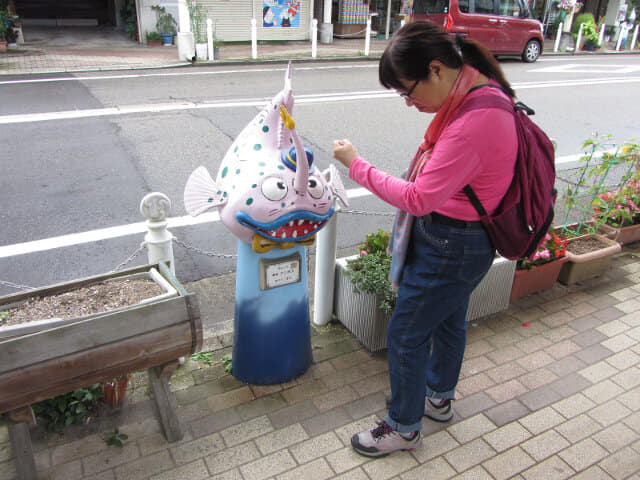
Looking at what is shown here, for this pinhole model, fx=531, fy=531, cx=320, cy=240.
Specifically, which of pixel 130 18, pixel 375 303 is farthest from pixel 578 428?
pixel 130 18

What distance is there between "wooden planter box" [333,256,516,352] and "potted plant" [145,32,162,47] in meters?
14.9

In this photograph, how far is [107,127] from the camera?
308 inches

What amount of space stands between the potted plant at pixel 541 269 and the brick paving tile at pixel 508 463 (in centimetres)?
146

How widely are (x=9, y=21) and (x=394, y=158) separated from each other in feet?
39.9

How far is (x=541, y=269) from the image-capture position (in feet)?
12.9

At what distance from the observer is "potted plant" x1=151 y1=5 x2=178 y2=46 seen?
16.1 metres

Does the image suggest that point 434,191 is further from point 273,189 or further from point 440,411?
point 440,411

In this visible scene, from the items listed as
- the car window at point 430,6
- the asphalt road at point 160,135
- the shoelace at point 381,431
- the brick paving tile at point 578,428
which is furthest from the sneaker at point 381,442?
the car window at point 430,6

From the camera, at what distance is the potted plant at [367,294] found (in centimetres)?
314

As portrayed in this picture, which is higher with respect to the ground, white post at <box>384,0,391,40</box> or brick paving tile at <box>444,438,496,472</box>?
white post at <box>384,0,391,40</box>

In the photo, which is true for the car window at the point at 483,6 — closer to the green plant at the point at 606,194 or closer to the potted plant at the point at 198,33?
the potted plant at the point at 198,33

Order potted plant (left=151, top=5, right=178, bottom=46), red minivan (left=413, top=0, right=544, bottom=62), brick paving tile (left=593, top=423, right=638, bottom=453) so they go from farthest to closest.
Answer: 1. potted plant (left=151, top=5, right=178, bottom=46)
2. red minivan (left=413, top=0, right=544, bottom=62)
3. brick paving tile (left=593, top=423, right=638, bottom=453)

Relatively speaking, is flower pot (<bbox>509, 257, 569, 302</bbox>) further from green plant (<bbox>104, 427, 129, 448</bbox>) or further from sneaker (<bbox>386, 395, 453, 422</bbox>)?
green plant (<bbox>104, 427, 129, 448</bbox>)

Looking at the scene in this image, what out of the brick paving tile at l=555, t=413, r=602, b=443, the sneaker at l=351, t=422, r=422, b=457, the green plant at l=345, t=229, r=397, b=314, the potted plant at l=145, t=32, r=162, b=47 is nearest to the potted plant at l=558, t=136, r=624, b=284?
the brick paving tile at l=555, t=413, r=602, b=443
